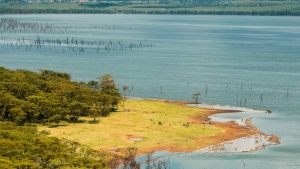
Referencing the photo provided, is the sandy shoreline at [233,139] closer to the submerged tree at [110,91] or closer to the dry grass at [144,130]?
the dry grass at [144,130]

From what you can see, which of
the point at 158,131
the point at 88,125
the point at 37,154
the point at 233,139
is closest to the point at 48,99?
the point at 88,125

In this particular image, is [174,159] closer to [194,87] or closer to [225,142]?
→ [225,142]

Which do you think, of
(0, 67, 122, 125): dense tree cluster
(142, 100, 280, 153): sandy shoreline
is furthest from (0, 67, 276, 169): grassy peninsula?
(142, 100, 280, 153): sandy shoreline

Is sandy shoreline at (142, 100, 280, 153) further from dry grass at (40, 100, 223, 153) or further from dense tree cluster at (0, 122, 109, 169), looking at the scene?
dense tree cluster at (0, 122, 109, 169)

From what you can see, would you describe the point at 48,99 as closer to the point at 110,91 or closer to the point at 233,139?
the point at 110,91

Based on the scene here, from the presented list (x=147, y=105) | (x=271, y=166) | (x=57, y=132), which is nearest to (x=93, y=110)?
(x=57, y=132)

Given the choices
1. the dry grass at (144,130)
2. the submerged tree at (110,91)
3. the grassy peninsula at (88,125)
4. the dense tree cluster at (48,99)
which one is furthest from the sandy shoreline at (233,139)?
the dense tree cluster at (48,99)
